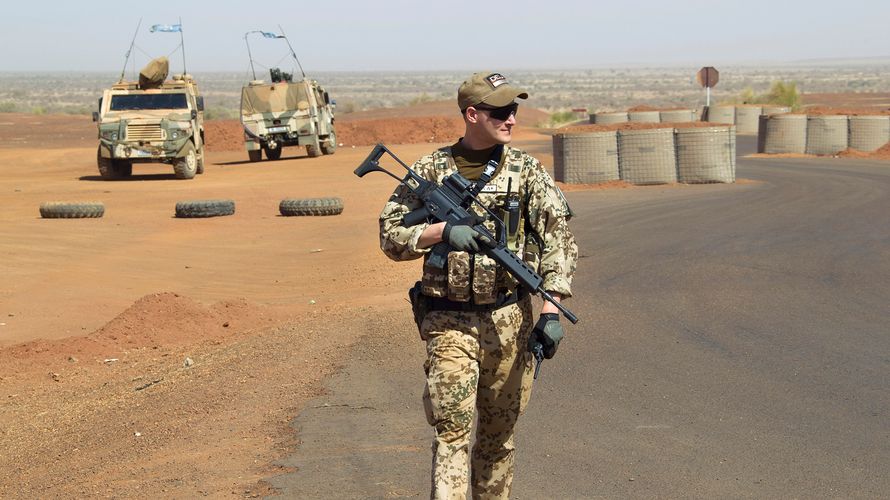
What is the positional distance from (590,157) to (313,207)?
516 cm

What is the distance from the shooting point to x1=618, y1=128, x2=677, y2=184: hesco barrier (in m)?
22.5

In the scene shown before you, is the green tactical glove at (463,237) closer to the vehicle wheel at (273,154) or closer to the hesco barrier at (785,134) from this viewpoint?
the hesco barrier at (785,134)

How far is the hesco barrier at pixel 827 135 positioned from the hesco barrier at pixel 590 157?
998 centimetres

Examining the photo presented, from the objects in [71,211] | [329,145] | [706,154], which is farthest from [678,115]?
[71,211]

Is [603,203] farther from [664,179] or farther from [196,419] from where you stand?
[196,419]

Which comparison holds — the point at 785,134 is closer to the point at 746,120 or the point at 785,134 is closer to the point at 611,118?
the point at 611,118

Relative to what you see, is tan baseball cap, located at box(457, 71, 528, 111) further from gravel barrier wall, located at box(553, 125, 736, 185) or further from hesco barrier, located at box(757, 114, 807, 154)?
hesco barrier, located at box(757, 114, 807, 154)

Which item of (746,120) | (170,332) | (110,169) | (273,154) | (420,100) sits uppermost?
(170,332)

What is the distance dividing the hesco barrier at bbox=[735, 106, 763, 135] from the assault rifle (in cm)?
3950

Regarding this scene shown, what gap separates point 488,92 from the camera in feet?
15.5

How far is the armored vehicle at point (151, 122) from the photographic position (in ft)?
92.9

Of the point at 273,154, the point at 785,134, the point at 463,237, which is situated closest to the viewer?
the point at 463,237

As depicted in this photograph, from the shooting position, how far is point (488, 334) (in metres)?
4.69

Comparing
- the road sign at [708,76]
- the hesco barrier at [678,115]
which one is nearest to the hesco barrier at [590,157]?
the hesco barrier at [678,115]
